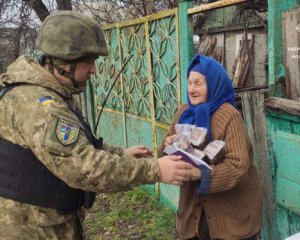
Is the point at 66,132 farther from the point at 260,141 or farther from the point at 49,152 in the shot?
the point at 260,141

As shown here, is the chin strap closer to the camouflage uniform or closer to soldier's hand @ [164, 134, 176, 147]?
the camouflage uniform

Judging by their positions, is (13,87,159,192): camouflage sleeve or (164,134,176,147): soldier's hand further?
(164,134,176,147): soldier's hand

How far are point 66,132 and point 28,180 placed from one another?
427mm

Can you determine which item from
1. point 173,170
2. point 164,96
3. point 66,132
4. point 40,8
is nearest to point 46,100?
point 66,132

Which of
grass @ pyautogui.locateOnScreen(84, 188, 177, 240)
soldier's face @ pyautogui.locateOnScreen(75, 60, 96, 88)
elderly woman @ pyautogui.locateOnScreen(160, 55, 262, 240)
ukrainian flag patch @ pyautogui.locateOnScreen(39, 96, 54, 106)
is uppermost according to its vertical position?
soldier's face @ pyautogui.locateOnScreen(75, 60, 96, 88)

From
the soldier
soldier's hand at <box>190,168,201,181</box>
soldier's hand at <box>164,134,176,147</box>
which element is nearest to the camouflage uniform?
the soldier

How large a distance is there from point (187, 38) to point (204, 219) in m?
1.87

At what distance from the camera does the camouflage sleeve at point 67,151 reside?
5.84 feet

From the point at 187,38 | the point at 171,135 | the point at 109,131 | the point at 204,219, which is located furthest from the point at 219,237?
the point at 109,131

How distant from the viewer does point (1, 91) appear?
6.69 feet

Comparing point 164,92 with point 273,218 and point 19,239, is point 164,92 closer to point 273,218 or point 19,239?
point 273,218

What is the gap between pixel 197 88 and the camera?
7.66 feet

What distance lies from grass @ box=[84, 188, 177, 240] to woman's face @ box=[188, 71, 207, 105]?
84.5 inches

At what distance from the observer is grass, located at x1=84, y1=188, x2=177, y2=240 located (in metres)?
4.26
